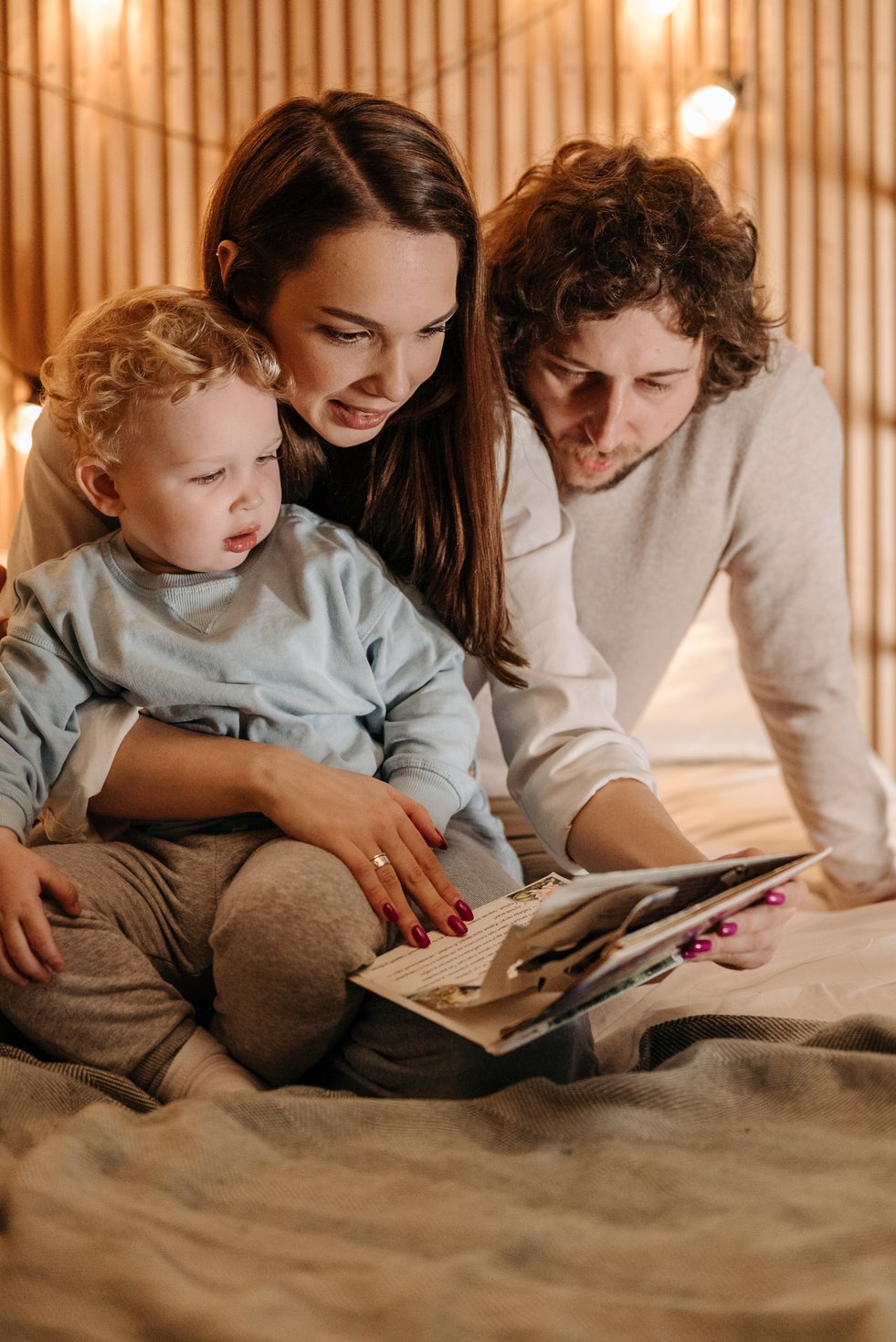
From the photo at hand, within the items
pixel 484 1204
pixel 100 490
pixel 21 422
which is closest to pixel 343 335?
pixel 100 490

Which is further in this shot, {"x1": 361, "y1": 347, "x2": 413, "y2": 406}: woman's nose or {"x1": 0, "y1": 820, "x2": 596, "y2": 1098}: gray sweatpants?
{"x1": 361, "y1": 347, "x2": 413, "y2": 406}: woman's nose

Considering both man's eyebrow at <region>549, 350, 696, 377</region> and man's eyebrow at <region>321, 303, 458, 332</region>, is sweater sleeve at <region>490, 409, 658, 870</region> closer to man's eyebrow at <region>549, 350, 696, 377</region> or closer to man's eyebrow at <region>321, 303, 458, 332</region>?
man's eyebrow at <region>549, 350, 696, 377</region>

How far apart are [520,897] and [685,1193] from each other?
38cm

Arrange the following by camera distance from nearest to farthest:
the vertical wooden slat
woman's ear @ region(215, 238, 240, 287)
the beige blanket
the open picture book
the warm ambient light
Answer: the beige blanket → the open picture book → woman's ear @ region(215, 238, 240, 287) → the warm ambient light → the vertical wooden slat

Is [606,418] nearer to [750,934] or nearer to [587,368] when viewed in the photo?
[587,368]

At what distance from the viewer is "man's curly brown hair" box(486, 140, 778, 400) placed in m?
1.44

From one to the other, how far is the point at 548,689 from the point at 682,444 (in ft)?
1.78

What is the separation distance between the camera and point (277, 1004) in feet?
3.17

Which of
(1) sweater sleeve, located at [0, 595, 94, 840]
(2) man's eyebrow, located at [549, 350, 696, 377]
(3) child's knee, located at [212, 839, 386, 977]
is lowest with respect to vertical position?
(3) child's knee, located at [212, 839, 386, 977]

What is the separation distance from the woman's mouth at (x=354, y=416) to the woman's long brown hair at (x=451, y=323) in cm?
8

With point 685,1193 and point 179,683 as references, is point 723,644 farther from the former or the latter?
point 685,1193

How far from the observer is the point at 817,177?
11.0 feet

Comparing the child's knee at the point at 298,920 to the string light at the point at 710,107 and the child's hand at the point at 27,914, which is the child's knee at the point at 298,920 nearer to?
the child's hand at the point at 27,914

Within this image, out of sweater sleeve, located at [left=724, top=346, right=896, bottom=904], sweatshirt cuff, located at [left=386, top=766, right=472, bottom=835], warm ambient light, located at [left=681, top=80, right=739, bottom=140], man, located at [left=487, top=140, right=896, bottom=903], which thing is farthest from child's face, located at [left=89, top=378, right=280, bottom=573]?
warm ambient light, located at [left=681, top=80, right=739, bottom=140]
